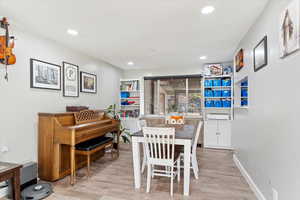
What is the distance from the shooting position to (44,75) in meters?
2.76

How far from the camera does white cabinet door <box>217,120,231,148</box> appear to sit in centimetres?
442

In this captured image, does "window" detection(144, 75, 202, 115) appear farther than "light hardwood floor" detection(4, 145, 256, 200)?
Yes

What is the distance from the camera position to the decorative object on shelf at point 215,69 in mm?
4602

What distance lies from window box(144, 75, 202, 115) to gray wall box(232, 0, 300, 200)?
104 inches

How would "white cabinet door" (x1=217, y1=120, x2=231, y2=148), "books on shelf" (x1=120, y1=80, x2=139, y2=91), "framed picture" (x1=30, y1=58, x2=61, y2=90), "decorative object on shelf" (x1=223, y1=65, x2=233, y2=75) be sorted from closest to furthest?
"framed picture" (x1=30, y1=58, x2=61, y2=90) < "white cabinet door" (x1=217, y1=120, x2=231, y2=148) < "decorative object on shelf" (x1=223, y1=65, x2=233, y2=75) < "books on shelf" (x1=120, y1=80, x2=139, y2=91)

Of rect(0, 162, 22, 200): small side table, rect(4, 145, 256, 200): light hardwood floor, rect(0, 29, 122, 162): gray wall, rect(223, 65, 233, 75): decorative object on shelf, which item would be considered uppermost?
rect(223, 65, 233, 75): decorative object on shelf

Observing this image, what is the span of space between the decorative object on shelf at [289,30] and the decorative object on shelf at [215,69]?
3167mm

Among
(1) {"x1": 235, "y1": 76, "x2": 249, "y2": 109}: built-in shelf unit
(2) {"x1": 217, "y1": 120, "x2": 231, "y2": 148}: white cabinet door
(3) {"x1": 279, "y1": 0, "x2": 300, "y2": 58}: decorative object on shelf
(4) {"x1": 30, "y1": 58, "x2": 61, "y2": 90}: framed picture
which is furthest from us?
(2) {"x1": 217, "y1": 120, "x2": 231, "y2": 148}: white cabinet door

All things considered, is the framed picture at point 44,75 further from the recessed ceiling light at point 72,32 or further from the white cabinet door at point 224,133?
the white cabinet door at point 224,133

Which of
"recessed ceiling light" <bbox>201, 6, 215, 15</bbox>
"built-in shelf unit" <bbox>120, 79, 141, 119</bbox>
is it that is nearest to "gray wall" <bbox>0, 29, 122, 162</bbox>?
"built-in shelf unit" <bbox>120, 79, 141, 119</bbox>

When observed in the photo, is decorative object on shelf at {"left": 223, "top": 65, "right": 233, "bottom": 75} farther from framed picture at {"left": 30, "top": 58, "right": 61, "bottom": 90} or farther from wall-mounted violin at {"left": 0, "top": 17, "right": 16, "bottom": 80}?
wall-mounted violin at {"left": 0, "top": 17, "right": 16, "bottom": 80}

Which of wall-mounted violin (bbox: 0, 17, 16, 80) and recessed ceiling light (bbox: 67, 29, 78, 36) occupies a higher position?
recessed ceiling light (bbox: 67, 29, 78, 36)

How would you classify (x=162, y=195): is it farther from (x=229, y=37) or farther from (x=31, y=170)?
(x=229, y=37)

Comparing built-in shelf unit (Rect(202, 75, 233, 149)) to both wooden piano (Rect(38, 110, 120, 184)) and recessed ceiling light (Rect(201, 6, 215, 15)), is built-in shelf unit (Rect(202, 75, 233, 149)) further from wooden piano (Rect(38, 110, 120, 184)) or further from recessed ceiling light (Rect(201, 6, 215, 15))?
wooden piano (Rect(38, 110, 120, 184))
